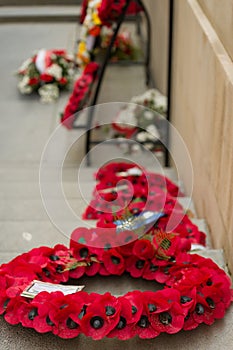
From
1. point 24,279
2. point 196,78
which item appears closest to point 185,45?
point 196,78

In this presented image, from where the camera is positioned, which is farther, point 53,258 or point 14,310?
point 53,258

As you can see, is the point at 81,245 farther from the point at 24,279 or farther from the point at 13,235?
the point at 13,235

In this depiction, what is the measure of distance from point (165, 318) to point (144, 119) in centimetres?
312

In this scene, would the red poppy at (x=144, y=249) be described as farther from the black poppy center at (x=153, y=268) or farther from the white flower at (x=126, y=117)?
the white flower at (x=126, y=117)

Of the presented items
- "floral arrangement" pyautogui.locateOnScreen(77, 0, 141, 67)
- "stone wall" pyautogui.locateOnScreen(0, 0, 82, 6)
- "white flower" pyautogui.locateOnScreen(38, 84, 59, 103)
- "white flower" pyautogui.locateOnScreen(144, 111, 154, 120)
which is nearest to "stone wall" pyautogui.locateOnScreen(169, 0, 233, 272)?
"floral arrangement" pyautogui.locateOnScreen(77, 0, 141, 67)

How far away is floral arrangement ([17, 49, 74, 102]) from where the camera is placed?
639cm

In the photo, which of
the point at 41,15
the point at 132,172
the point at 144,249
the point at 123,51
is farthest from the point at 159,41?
the point at 144,249

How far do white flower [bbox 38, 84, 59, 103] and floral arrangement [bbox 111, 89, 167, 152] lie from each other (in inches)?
55.0

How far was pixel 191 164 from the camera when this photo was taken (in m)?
3.26

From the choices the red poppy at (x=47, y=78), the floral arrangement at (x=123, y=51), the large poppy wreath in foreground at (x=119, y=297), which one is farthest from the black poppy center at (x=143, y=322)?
the floral arrangement at (x=123, y=51)

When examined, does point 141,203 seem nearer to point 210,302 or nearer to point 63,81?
point 210,302

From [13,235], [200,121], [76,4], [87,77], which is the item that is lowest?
[76,4]

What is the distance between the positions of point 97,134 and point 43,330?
137 inches

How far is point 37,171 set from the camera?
444 centimetres
